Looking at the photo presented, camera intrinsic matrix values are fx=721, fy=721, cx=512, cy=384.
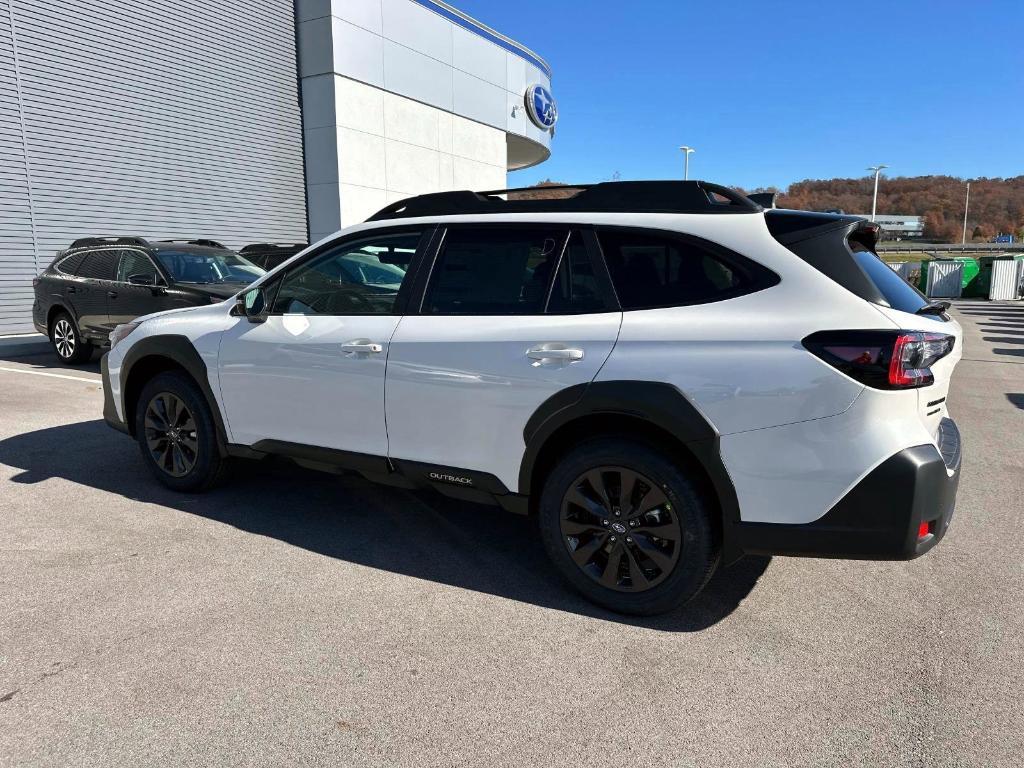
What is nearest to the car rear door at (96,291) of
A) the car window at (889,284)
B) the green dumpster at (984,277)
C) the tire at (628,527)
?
the tire at (628,527)

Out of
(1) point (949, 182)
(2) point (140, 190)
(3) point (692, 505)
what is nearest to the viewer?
(3) point (692, 505)

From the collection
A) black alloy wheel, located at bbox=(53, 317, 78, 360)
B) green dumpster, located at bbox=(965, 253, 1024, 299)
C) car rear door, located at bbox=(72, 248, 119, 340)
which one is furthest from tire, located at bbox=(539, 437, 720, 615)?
green dumpster, located at bbox=(965, 253, 1024, 299)

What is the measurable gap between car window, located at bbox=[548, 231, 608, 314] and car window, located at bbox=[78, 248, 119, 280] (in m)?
8.46

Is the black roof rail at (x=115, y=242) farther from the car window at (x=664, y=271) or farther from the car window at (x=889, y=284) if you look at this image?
the car window at (x=889, y=284)

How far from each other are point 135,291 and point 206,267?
2.98 feet

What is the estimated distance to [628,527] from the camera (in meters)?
3.06

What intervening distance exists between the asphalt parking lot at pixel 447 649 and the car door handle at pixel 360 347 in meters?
1.07

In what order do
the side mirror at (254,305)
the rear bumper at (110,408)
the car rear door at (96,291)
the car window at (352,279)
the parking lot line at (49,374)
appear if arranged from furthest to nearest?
the car rear door at (96,291)
the parking lot line at (49,374)
the rear bumper at (110,408)
the side mirror at (254,305)
the car window at (352,279)

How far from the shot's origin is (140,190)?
1529cm

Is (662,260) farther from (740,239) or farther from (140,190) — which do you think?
(140,190)

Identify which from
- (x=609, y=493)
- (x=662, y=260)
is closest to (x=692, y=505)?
(x=609, y=493)

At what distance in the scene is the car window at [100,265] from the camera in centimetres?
966

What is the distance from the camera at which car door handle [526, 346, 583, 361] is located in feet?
10.0

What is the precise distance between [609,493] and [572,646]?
2.10ft
